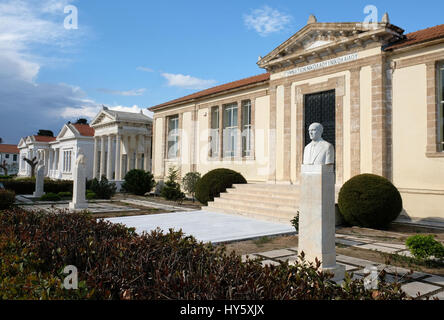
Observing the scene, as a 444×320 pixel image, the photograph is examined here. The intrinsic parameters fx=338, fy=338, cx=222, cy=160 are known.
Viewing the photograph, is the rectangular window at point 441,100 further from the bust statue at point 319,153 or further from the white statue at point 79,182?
the white statue at point 79,182

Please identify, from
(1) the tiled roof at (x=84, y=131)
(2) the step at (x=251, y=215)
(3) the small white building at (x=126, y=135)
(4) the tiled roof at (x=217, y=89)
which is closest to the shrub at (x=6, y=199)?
(2) the step at (x=251, y=215)

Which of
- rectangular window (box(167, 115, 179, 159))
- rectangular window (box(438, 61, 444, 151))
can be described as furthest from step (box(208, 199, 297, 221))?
rectangular window (box(167, 115, 179, 159))

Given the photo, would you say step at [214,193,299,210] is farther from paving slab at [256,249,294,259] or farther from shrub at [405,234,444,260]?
shrub at [405,234,444,260]

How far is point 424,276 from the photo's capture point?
208 inches

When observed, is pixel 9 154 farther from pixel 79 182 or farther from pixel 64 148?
pixel 79 182

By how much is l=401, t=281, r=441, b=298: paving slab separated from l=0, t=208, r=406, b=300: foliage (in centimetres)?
128

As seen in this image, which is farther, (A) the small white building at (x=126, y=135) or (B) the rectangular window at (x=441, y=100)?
(A) the small white building at (x=126, y=135)

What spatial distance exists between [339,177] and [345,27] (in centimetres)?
585

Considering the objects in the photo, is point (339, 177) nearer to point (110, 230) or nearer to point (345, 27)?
point (345, 27)

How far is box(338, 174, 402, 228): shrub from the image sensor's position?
10.1 m

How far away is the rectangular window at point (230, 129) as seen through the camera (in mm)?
19369

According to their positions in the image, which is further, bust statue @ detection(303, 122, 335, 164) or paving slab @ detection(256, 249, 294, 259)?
paving slab @ detection(256, 249, 294, 259)

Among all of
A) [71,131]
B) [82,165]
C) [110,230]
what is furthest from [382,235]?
[71,131]

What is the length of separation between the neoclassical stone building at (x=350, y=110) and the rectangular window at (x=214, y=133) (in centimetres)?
144
